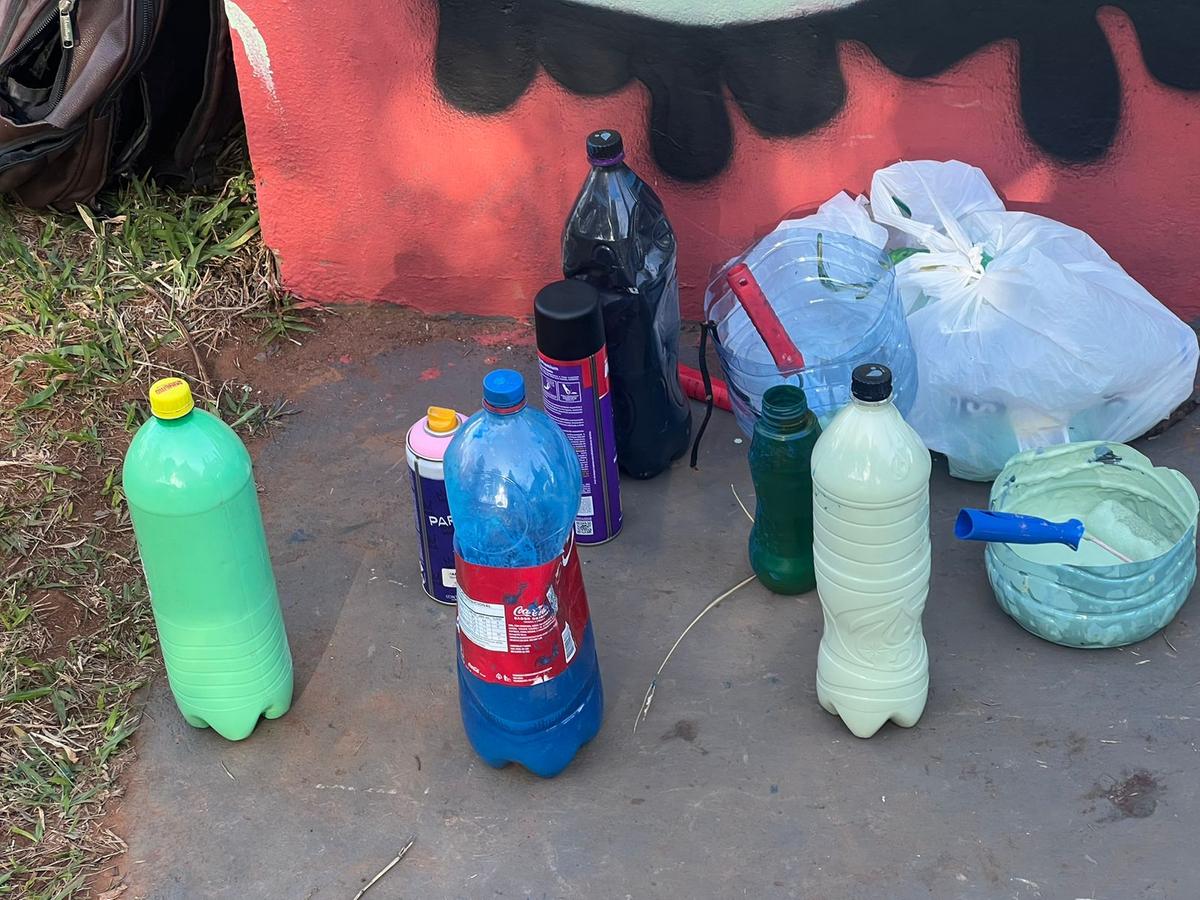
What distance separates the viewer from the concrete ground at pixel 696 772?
244 cm

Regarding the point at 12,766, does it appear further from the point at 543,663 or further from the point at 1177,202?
→ the point at 1177,202

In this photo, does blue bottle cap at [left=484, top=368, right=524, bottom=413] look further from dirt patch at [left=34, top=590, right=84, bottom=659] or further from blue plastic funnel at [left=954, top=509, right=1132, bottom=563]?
dirt patch at [left=34, top=590, right=84, bottom=659]

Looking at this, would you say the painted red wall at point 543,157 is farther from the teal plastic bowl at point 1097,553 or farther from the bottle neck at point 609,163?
the teal plastic bowl at point 1097,553

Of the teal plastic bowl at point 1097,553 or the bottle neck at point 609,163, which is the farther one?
the bottle neck at point 609,163

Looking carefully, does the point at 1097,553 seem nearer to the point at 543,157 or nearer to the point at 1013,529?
the point at 1013,529

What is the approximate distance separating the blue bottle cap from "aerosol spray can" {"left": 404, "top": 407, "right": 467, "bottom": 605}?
38cm

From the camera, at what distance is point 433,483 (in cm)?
279

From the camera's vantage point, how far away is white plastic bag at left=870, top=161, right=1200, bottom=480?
3.17 metres

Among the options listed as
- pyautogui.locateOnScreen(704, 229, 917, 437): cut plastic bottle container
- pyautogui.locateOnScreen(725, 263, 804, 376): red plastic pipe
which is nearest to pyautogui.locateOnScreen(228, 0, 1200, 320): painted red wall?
pyautogui.locateOnScreen(704, 229, 917, 437): cut plastic bottle container

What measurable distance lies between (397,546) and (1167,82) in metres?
2.26

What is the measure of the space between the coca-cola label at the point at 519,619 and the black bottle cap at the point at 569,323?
0.58 meters

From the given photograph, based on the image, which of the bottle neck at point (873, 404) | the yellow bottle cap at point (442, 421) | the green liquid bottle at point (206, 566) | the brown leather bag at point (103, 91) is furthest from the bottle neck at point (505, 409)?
the brown leather bag at point (103, 91)

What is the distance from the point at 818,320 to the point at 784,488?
79 cm

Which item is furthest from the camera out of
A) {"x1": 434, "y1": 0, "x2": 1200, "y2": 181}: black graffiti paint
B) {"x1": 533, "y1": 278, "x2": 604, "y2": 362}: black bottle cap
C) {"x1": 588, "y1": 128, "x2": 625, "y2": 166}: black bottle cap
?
{"x1": 434, "y1": 0, "x2": 1200, "y2": 181}: black graffiti paint
